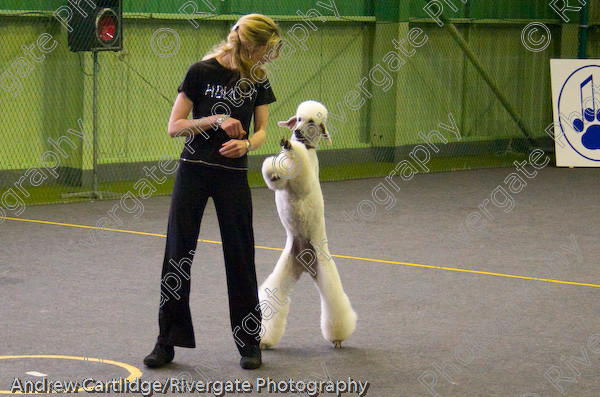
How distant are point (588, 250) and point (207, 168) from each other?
449cm

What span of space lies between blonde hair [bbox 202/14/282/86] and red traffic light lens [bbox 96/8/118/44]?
564cm

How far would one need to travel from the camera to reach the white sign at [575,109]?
1335cm

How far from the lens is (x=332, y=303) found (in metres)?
4.74

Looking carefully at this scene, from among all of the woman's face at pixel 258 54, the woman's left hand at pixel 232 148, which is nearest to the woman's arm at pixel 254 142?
the woman's left hand at pixel 232 148

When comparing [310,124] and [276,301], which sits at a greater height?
[310,124]

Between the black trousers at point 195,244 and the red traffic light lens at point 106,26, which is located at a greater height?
the red traffic light lens at point 106,26

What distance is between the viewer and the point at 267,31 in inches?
165

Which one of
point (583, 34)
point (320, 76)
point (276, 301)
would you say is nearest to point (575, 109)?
point (583, 34)

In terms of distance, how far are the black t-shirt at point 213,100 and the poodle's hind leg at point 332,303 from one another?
786mm

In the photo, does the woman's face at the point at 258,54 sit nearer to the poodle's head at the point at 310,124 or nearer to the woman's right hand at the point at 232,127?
the woman's right hand at the point at 232,127

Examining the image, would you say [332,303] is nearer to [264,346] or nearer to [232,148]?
[264,346]

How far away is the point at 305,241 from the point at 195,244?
2.08 feet

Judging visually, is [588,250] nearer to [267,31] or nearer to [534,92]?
[267,31]

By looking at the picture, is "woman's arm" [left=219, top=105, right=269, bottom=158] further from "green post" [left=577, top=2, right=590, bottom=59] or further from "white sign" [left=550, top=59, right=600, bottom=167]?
"green post" [left=577, top=2, right=590, bottom=59]
